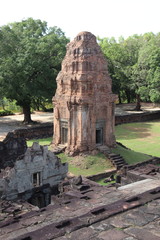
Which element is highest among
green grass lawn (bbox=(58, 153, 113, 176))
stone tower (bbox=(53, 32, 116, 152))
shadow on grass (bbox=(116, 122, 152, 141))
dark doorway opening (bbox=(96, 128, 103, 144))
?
stone tower (bbox=(53, 32, 116, 152))

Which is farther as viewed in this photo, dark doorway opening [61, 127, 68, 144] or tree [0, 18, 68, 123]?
tree [0, 18, 68, 123]

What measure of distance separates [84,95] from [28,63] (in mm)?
12727

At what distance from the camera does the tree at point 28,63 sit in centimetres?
3266

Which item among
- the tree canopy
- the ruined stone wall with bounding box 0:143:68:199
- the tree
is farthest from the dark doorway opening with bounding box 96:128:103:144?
the tree canopy

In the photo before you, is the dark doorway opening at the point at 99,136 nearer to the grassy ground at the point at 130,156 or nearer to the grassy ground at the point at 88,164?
the grassy ground at the point at 130,156

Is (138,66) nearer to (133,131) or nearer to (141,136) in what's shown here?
(133,131)

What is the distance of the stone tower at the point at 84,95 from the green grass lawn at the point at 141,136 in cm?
610

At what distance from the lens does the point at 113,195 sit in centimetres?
1187

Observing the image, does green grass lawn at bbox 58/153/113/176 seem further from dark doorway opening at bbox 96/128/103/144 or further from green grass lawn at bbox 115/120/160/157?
green grass lawn at bbox 115/120/160/157

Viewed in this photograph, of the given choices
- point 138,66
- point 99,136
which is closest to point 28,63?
point 99,136

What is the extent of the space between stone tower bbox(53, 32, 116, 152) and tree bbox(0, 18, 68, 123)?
411 inches

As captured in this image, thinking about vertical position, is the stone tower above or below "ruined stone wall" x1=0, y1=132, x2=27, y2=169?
above

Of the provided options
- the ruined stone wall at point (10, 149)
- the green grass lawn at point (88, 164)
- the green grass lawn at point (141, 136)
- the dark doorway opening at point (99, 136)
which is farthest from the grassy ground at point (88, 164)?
the green grass lawn at point (141, 136)

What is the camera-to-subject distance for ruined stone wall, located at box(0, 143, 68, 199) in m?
14.0
